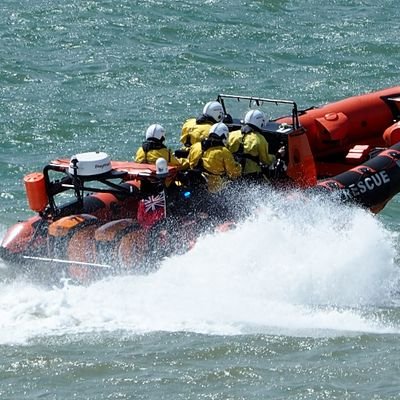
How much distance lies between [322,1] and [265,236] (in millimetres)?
15004

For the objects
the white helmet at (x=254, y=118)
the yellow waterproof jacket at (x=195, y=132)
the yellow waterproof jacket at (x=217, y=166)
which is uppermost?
the white helmet at (x=254, y=118)

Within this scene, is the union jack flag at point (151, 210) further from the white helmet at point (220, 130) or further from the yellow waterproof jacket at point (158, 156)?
the white helmet at point (220, 130)

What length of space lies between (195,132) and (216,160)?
824mm

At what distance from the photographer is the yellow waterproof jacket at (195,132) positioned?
1349 centimetres

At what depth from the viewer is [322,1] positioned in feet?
87.4

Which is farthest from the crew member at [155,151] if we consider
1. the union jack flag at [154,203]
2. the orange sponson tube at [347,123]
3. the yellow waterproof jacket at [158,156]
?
the orange sponson tube at [347,123]

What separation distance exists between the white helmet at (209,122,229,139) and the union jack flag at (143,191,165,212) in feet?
3.33

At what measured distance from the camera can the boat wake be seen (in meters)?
11.2

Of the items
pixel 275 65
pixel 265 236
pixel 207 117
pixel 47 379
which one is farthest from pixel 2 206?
pixel 275 65

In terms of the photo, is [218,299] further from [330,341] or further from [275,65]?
[275,65]

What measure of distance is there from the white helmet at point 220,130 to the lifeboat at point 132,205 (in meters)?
0.50

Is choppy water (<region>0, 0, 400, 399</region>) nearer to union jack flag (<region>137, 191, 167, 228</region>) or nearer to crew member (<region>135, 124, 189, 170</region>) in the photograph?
union jack flag (<region>137, 191, 167, 228</region>)

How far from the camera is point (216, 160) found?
505 inches

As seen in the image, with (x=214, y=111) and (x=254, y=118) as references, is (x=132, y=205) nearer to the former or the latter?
(x=214, y=111)
